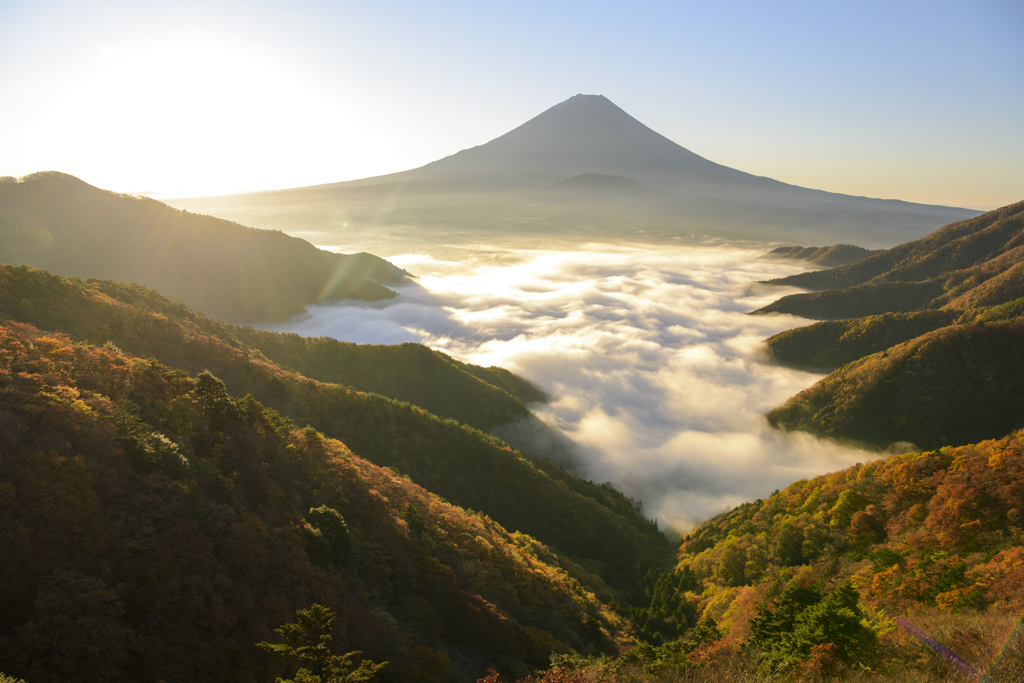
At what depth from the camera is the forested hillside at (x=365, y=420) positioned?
82.8 feet

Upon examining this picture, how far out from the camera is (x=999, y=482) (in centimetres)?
1886

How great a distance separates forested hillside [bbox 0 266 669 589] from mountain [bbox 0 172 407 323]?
6511cm

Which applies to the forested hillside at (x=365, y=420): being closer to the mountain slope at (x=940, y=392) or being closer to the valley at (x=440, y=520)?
the valley at (x=440, y=520)

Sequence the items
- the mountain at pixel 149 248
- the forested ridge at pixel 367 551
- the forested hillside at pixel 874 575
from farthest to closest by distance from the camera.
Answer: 1. the mountain at pixel 149 248
2. the forested hillside at pixel 874 575
3. the forested ridge at pixel 367 551

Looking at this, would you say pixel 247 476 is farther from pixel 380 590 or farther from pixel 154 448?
pixel 380 590

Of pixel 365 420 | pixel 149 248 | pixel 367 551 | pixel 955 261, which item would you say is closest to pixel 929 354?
pixel 365 420

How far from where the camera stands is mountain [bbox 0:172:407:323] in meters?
85.6

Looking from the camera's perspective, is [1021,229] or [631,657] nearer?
[631,657]

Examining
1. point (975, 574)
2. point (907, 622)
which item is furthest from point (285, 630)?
point (975, 574)

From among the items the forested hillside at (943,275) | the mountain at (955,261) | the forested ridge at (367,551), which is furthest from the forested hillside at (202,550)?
the mountain at (955,261)

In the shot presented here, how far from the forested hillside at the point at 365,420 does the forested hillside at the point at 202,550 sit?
7.75 m

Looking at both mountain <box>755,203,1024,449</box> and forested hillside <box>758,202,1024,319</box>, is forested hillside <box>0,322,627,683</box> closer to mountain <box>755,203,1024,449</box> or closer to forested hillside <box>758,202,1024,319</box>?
mountain <box>755,203,1024,449</box>

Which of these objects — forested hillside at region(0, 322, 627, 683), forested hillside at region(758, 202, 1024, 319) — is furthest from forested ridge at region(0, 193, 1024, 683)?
forested hillside at region(758, 202, 1024, 319)

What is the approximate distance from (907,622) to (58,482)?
75.3 feet
